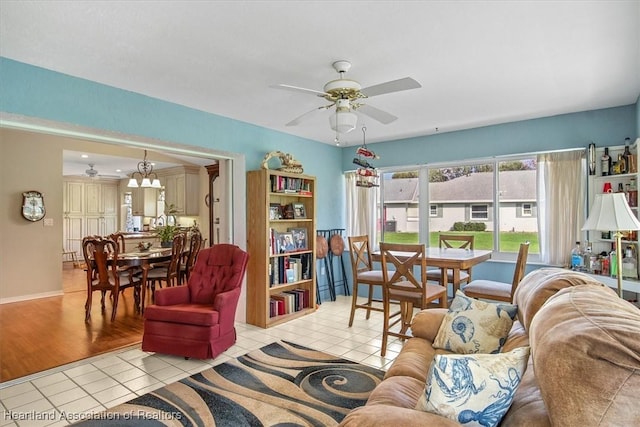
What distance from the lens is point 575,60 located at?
104 inches

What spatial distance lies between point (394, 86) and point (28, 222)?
6.05 metres

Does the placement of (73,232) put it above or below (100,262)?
above

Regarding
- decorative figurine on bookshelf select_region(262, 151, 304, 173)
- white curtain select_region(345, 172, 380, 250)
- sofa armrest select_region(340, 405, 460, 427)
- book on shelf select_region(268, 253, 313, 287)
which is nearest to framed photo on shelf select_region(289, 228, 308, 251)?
book on shelf select_region(268, 253, 313, 287)

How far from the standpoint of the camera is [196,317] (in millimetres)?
3166

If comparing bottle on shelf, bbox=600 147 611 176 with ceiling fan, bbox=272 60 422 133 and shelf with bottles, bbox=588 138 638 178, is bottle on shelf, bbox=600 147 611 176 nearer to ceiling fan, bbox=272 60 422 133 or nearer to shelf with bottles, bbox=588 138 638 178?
shelf with bottles, bbox=588 138 638 178

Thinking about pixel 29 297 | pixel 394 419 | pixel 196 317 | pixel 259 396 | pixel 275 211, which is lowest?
pixel 259 396

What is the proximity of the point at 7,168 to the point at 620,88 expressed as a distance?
7.80 m

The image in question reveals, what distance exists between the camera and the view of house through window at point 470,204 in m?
4.54

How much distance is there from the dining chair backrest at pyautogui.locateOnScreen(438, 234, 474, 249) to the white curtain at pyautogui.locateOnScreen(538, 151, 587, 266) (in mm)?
807

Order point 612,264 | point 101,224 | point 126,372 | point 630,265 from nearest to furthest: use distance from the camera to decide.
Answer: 1. point 126,372
2. point 630,265
3. point 612,264
4. point 101,224

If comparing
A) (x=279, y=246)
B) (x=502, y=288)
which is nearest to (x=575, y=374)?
(x=502, y=288)

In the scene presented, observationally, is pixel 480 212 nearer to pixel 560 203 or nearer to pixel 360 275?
pixel 560 203

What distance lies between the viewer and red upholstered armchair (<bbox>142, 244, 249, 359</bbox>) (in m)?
3.16

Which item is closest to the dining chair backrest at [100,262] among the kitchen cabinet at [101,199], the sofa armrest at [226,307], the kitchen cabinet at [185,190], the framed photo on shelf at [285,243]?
the sofa armrest at [226,307]
